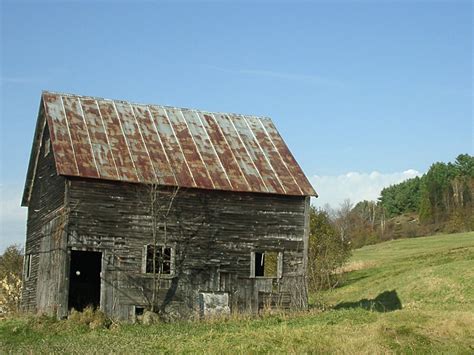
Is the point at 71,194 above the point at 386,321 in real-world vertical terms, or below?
above

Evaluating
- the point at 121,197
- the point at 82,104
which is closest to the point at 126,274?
the point at 121,197

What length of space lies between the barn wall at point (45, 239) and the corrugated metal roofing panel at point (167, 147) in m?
1.25

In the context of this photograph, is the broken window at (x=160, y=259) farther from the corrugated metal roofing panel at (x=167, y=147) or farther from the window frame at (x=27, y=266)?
the window frame at (x=27, y=266)

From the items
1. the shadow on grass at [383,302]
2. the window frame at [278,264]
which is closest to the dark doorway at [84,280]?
the window frame at [278,264]

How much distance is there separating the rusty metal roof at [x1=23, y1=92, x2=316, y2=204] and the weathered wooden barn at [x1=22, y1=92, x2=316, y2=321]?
0.05 metres

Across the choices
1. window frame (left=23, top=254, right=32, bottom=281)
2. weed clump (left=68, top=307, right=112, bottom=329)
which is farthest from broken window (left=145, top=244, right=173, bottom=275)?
window frame (left=23, top=254, right=32, bottom=281)

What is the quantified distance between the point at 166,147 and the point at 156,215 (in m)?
3.10

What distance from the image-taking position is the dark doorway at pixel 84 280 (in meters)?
26.2

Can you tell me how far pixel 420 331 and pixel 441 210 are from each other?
80735 millimetres

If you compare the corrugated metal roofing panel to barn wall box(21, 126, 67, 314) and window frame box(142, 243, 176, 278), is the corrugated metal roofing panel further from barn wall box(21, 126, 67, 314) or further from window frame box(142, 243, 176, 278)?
window frame box(142, 243, 176, 278)

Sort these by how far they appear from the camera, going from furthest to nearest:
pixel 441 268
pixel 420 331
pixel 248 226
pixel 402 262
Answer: pixel 402 262, pixel 441 268, pixel 248 226, pixel 420 331

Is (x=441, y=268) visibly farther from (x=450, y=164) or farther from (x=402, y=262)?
(x=450, y=164)

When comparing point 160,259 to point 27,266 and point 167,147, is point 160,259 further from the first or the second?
point 27,266

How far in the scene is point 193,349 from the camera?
608 inches
